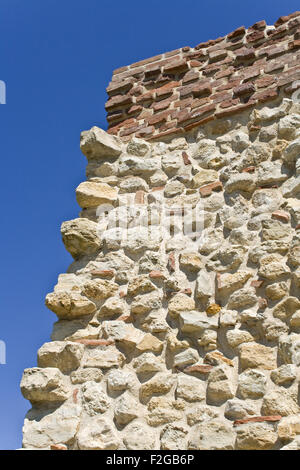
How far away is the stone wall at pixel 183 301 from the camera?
115 inches

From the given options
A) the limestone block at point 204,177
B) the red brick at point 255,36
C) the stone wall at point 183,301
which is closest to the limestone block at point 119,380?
the stone wall at point 183,301

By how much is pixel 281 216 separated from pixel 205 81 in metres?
1.62

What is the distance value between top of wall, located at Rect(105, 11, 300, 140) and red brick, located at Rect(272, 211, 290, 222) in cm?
107

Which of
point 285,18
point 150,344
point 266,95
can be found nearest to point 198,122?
point 266,95

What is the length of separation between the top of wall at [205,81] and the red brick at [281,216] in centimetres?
107

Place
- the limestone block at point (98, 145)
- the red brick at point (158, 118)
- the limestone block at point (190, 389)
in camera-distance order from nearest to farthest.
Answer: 1. the limestone block at point (190, 389)
2. the limestone block at point (98, 145)
3. the red brick at point (158, 118)

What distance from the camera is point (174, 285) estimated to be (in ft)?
11.4

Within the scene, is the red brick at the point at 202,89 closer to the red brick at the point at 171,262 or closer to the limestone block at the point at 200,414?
the red brick at the point at 171,262

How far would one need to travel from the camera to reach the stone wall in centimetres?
292

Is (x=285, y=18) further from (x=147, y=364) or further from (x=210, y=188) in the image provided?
(x=147, y=364)

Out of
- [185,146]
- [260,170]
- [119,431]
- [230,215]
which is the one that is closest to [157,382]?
[119,431]

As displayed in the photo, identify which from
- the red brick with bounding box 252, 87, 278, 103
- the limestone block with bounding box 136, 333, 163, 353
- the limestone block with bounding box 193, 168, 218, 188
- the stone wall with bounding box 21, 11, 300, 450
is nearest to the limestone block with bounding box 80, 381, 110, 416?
the stone wall with bounding box 21, 11, 300, 450

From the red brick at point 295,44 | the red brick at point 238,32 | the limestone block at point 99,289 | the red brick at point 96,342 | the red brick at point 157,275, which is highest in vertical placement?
the red brick at point 238,32

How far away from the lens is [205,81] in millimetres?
4609
